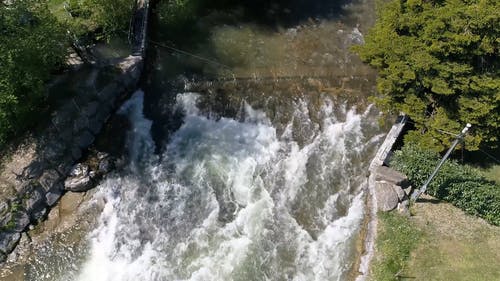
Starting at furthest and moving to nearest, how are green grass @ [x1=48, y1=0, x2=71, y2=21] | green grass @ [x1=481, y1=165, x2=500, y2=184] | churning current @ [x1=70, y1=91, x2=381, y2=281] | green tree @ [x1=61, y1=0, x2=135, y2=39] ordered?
green grass @ [x1=48, y1=0, x2=71, y2=21] < green tree @ [x1=61, y1=0, x2=135, y2=39] < green grass @ [x1=481, y1=165, x2=500, y2=184] < churning current @ [x1=70, y1=91, x2=381, y2=281]

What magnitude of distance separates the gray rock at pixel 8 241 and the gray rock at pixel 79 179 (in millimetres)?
3071

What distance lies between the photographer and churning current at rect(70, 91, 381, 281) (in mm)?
19938

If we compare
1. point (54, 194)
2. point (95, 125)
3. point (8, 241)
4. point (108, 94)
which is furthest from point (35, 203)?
point (108, 94)

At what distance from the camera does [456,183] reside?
70.4 ft

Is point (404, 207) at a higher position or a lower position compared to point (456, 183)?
lower

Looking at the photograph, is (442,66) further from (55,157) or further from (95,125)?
(55,157)

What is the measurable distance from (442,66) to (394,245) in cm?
842

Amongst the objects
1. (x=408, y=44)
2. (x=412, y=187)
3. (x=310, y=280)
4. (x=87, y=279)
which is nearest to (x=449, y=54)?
(x=408, y=44)

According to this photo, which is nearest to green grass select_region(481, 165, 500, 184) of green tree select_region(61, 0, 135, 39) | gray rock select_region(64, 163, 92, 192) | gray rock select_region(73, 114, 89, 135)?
gray rock select_region(64, 163, 92, 192)

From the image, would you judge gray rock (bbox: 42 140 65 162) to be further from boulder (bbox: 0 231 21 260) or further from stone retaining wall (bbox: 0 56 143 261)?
boulder (bbox: 0 231 21 260)

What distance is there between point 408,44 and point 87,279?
18280 millimetres

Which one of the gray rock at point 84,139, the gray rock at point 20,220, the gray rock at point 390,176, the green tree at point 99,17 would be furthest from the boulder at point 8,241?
the gray rock at point 390,176

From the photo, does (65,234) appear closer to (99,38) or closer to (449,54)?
(99,38)

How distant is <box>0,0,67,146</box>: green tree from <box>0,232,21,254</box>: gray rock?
4.29 metres
